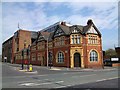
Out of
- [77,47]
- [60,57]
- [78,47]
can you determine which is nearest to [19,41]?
[60,57]

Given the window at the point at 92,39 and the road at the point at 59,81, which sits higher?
the window at the point at 92,39

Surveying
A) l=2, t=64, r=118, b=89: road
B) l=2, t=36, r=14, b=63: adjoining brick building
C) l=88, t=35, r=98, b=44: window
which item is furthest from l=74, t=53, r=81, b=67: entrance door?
l=2, t=36, r=14, b=63: adjoining brick building

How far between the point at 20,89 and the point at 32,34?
81.5m

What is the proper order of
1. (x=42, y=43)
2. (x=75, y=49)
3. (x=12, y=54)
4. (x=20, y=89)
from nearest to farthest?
(x=20, y=89), (x=75, y=49), (x=42, y=43), (x=12, y=54)

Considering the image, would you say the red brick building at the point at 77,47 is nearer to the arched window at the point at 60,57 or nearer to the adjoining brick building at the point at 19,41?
the arched window at the point at 60,57

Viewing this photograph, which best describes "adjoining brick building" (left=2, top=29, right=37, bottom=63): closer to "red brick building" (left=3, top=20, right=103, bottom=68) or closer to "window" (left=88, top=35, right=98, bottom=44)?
"red brick building" (left=3, top=20, right=103, bottom=68)

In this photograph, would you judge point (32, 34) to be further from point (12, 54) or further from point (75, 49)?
point (75, 49)

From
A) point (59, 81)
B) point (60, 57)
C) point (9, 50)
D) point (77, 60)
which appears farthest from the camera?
point (9, 50)

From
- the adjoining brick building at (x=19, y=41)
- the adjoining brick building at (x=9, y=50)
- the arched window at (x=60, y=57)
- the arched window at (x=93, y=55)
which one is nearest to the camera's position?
the arched window at (x=93, y=55)

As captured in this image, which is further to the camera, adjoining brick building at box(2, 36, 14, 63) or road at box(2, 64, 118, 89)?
adjoining brick building at box(2, 36, 14, 63)

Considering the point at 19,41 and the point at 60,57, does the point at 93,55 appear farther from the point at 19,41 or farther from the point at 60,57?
the point at 19,41

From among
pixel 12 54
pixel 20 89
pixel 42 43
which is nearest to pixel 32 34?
pixel 12 54

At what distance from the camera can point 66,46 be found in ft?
155

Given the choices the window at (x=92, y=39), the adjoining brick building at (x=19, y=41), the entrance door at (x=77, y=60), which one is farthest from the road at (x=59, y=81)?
the adjoining brick building at (x=19, y=41)
